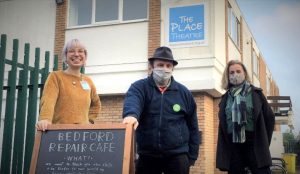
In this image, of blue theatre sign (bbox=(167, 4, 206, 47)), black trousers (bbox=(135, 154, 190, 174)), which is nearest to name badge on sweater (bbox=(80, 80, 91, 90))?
black trousers (bbox=(135, 154, 190, 174))

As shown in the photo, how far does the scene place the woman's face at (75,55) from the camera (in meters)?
3.94

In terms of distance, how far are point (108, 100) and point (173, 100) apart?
824 centimetres

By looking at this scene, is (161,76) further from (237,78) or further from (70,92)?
(237,78)

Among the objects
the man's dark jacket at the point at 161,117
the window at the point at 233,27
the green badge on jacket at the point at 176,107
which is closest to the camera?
the man's dark jacket at the point at 161,117

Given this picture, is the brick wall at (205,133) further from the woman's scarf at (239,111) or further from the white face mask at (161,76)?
the white face mask at (161,76)

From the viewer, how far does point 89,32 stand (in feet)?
40.6

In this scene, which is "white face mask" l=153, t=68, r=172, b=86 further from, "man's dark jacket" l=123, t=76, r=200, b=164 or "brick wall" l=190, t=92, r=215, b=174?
"brick wall" l=190, t=92, r=215, b=174

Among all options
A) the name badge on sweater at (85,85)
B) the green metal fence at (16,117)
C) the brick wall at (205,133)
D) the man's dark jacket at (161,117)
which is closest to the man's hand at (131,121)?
the man's dark jacket at (161,117)

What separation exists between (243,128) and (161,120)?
0.96 meters

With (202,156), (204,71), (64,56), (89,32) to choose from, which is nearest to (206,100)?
(204,71)

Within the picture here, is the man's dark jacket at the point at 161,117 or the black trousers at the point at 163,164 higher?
the man's dark jacket at the point at 161,117

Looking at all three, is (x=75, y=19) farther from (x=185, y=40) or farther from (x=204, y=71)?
(x=204, y=71)

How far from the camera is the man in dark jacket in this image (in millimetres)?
3684

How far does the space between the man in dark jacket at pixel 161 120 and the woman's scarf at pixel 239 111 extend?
47 centimetres
